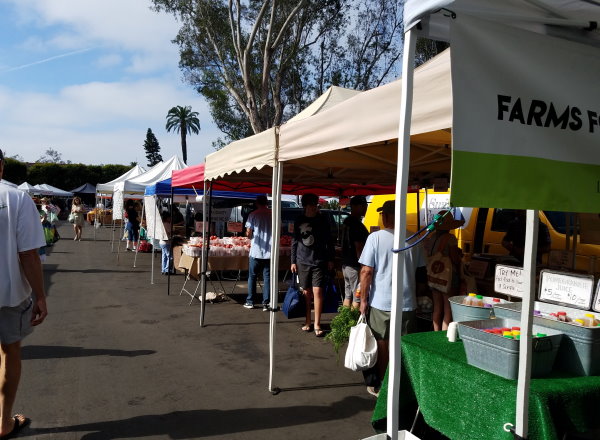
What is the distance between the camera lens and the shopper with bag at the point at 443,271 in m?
4.42

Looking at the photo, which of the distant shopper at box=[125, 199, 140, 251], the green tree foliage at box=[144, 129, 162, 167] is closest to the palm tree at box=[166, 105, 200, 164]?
the green tree foliage at box=[144, 129, 162, 167]

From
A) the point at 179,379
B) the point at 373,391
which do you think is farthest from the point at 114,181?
the point at 373,391

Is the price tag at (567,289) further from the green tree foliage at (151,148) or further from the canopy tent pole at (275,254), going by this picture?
the green tree foliage at (151,148)

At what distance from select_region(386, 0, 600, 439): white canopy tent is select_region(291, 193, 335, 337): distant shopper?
416 cm

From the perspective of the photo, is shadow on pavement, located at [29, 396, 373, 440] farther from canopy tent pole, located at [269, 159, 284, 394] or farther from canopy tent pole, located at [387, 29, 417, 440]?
canopy tent pole, located at [387, 29, 417, 440]

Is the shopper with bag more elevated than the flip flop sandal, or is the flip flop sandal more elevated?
the shopper with bag

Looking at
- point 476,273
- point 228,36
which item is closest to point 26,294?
point 476,273

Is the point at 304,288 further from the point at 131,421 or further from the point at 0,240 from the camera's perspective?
the point at 0,240

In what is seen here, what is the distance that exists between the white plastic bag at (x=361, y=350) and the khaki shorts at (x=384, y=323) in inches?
13.3

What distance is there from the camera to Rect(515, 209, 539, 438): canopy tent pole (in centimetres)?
186

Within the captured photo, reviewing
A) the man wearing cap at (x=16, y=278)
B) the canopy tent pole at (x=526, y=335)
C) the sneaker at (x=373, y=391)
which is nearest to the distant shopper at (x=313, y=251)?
the sneaker at (x=373, y=391)

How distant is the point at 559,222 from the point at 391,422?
5.99 m

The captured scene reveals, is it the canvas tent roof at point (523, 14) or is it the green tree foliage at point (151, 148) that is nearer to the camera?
the canvas tent roof at point (523, 14)

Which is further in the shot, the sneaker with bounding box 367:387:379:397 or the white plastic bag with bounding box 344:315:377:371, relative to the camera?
the sneaker with bounding box 367:387:379:397
